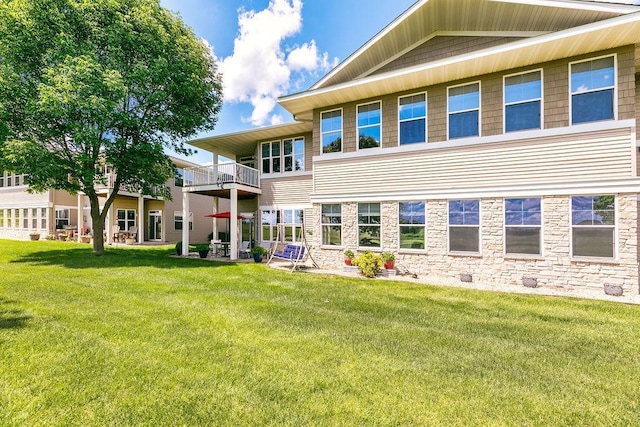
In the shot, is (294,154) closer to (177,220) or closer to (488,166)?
(488,166)

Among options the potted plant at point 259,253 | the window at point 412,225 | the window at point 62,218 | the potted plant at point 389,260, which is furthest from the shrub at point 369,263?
the window at point 62,218

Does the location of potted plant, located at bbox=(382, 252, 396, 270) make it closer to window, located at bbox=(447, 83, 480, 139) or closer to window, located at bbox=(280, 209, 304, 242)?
window, located at bbox=(447, 83, 480, 139)

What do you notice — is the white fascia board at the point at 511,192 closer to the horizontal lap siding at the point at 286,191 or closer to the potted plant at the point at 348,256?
the potted plant at the point at 348,256

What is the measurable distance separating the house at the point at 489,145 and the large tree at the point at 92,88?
666cm

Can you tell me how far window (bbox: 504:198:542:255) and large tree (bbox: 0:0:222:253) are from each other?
14.4 meters

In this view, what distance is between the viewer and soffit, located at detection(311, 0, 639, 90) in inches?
323

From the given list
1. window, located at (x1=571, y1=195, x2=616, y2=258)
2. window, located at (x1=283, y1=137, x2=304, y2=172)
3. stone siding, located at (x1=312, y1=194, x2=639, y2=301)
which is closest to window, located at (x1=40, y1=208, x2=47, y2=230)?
window, located at (x1=283, y1=137, x2=304, y2=172)

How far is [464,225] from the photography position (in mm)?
9336

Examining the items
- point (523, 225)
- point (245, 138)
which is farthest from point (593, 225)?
point (245, 138)

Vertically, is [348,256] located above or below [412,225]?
below

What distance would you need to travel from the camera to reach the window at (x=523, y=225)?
8.39m

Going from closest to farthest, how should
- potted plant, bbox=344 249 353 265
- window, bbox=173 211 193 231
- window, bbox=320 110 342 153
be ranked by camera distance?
potted plant, bbox=344 249 353 265 → window, bbox=320 110 342 153 → window, bbox=173 211 193 231

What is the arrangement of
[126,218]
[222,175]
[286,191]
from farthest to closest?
1. [126,218]
2. [286,191]
3. [222,175]

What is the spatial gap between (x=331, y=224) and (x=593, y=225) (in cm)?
804
